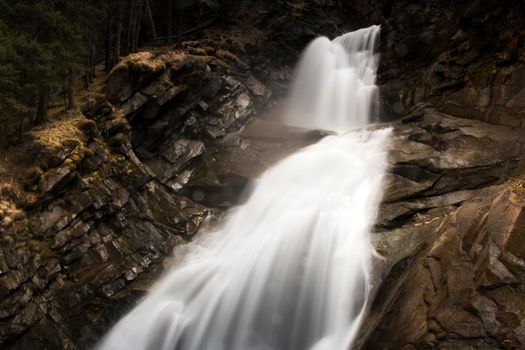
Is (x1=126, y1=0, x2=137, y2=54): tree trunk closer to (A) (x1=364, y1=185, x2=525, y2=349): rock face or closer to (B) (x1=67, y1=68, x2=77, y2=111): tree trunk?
(B) (x1=67, y1=68, x2=77, y2=111): tree trunk

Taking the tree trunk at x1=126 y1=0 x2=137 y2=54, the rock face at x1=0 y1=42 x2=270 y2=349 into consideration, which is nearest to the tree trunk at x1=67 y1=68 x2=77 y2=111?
the rock face at x1=0 y1=42 x2=270 y2=349

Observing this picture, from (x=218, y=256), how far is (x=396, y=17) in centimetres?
1949

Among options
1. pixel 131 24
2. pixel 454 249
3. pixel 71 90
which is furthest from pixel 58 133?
pixel 454 249

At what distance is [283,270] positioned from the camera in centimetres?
1366

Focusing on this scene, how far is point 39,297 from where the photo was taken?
517 inches

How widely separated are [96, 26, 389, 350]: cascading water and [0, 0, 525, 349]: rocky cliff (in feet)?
2.53

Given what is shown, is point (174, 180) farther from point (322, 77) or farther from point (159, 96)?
point (322, 77)

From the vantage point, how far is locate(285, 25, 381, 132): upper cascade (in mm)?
23953

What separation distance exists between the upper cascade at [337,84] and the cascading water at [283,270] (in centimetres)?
495

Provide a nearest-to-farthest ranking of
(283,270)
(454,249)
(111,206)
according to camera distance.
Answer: (454,249)
(283,270)
(111,206)

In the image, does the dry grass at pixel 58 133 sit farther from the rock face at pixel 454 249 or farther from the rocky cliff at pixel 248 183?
the rock face at pixel 454 249

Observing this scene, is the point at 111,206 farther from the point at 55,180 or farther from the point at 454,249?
the point at 454,249

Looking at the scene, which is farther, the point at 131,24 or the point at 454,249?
the point at 131,24

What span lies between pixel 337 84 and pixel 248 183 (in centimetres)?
1082
